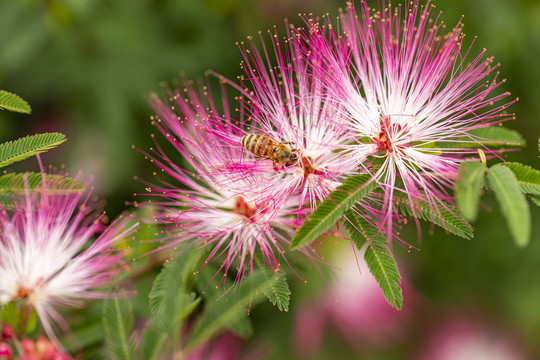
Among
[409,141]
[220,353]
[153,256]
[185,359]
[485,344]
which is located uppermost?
[409,141]

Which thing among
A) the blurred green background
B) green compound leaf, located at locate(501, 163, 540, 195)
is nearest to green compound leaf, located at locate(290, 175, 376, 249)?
green compound leaf, located at locate(501, 163, 540, 195)

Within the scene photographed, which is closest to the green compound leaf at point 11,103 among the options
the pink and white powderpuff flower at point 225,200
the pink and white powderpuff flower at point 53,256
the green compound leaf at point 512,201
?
the pink and white powderpuff flower at point 53,256

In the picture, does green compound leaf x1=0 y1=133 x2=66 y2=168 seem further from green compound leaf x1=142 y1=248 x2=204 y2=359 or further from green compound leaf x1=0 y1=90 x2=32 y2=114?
green compound leaf x1=142 y1=248 x2=204 y2=359

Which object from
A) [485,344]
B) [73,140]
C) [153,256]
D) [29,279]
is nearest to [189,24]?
[73,140]

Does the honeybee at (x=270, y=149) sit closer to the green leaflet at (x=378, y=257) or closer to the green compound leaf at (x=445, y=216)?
the green leaflet at (x=378, y=257)

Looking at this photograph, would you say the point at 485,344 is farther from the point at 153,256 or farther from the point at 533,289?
the point at 153,256

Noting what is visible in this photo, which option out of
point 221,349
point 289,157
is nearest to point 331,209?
point 289,157

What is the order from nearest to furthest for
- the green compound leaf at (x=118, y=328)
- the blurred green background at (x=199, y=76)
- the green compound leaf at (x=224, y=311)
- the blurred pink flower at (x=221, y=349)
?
the green compound leaf at (x=118, y=328), the green compound leaf at (x=224, y=311), the blurred pink flower at (x=221, y=349), the blurred green background at (x=199, y=76)
